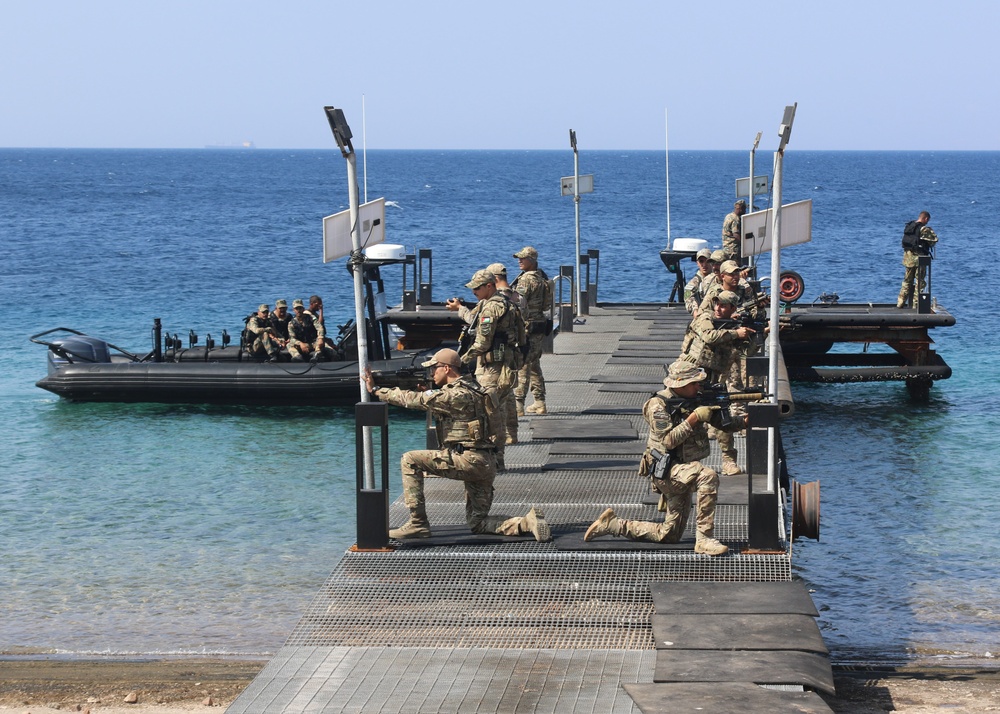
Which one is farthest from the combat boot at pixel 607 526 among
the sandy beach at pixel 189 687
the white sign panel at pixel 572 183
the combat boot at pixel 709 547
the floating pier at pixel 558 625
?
the white sign panel at pixel 572 183

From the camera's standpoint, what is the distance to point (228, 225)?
7756 cm

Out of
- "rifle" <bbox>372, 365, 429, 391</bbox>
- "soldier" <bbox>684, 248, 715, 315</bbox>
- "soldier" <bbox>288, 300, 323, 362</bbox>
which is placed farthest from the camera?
"soldier" <bbox>288, 300, 323, 362</bbox>

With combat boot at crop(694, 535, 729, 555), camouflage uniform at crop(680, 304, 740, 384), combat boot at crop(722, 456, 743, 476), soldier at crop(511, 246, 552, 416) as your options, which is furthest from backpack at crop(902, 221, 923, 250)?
combat boot at crop(694, 535, 729, 555)

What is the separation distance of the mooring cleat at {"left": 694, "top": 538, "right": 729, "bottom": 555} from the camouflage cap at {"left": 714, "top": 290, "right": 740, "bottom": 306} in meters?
3.16

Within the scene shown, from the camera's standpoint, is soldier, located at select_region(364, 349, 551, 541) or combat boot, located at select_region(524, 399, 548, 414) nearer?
soldier, located at select_region(364, 349, 551, 541)

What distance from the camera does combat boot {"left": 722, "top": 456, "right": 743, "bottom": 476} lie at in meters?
11.7

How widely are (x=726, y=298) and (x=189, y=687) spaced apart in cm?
581

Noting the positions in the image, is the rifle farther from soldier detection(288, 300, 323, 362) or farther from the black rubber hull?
soldier detection(288, 300, 323, 362)

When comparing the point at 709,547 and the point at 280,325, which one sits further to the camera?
the point at 280,325

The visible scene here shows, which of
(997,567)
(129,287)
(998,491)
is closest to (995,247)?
(129,287)

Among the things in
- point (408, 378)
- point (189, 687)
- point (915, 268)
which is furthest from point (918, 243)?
point (189, 687)

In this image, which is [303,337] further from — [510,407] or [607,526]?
[607,526]

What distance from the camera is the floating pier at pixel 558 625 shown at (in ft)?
24.2

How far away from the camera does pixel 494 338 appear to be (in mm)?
12250
